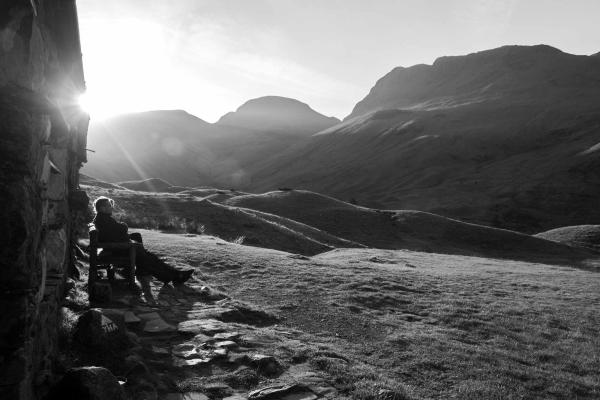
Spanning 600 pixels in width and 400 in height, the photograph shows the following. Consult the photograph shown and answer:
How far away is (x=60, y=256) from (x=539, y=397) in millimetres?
8897

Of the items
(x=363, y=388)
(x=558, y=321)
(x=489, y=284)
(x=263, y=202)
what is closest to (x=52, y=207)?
(x=363, y=388)

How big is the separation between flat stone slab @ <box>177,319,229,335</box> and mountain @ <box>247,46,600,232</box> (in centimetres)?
7752

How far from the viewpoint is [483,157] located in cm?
12744

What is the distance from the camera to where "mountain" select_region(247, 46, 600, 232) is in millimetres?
92750

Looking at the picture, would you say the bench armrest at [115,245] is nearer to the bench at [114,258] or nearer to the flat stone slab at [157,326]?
the bench at [114,258]

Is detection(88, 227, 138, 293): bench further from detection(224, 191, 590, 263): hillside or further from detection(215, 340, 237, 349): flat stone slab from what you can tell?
detection(224, 191, 590, 263): hillside

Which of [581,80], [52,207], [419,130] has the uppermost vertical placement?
[581,80]

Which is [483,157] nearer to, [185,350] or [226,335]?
[226,335]

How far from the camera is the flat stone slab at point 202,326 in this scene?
962 centimetres

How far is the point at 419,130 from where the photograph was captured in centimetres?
15562

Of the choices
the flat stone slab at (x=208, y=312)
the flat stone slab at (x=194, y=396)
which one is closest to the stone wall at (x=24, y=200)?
the flat stone slab at (x=194, y=396)

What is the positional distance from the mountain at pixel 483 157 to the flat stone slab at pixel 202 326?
77.5 meters

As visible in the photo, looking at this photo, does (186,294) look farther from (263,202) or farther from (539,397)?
(263,202)

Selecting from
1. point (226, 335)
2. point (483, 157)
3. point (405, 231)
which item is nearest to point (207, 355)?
point (226, 335)
